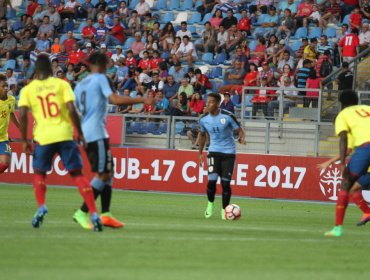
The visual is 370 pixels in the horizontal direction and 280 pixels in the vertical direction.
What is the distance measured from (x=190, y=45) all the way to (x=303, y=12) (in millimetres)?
3735

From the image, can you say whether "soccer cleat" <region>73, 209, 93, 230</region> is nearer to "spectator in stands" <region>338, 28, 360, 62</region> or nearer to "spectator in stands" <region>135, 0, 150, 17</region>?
"spectator in stands" <region>338, 28, 360, 62</region>

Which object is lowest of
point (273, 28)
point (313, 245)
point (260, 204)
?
point (260, 204)

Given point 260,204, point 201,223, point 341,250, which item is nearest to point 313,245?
point 341,250

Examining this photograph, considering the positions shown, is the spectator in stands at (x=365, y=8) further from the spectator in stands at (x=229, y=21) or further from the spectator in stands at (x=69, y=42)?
the spectator in stands at (x=69, y=42)

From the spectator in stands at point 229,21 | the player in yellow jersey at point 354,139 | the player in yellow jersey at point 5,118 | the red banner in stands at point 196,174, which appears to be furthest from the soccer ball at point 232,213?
the spectator in stands at point 229,21

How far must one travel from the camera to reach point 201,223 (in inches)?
678

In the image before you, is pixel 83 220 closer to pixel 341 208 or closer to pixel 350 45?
pixel 341 208

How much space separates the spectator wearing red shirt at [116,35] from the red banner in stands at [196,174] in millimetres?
→ 7374

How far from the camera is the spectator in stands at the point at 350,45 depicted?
3038cm

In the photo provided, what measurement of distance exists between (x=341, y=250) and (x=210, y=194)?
259 inches

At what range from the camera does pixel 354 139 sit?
15.7 metres

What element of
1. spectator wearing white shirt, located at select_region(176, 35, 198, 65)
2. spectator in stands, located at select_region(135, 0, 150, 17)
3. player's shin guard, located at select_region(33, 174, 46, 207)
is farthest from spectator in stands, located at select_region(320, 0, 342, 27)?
player's shin guard, located at select_region(33, 174, 46, 207)

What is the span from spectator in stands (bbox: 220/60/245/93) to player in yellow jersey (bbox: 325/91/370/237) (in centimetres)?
1573

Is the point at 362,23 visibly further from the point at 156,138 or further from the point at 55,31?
the point at 55,31
